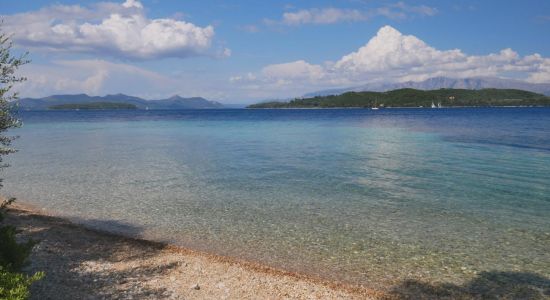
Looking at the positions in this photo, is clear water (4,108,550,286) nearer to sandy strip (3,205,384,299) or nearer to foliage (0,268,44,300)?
sandy strip (3,205,384,299)

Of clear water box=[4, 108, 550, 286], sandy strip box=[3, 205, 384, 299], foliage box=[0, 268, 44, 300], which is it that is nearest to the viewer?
foliage box=[0, 268, 44, 300]

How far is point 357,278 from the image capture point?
1464 centimetres

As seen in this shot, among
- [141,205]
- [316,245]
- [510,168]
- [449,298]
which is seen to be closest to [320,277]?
[316,245]

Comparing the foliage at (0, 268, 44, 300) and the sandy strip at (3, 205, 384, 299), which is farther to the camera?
the sandy strip at (3, 205, 384, 299)

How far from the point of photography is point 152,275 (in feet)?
46.7

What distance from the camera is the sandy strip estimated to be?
496 inches

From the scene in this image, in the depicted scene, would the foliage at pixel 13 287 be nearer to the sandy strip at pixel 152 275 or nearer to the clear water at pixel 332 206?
the sandy strip at pixel 152 275

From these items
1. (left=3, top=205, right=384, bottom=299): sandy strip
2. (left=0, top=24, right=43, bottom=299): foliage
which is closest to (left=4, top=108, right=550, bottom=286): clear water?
(left=3, top=205, right=384, bottom=299): sandy strip

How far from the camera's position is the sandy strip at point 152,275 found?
41.3 ft

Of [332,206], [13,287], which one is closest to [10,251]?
[13,287]

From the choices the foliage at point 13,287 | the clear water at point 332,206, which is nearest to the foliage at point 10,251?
the foliage at point 13,287

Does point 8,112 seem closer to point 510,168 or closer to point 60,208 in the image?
point 60,208

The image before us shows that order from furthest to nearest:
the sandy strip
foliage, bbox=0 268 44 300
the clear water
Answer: the clear water
the sandy strip
foliage, bbox=0 268 44 300

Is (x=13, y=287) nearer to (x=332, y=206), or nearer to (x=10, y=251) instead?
(x=10, y=251)
